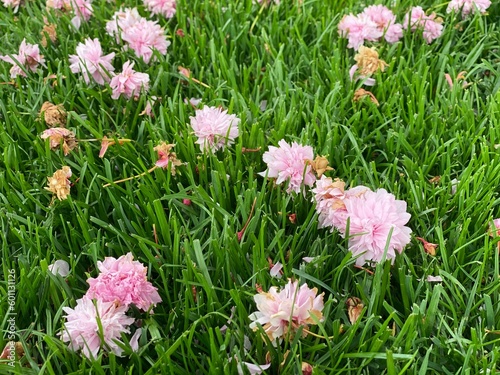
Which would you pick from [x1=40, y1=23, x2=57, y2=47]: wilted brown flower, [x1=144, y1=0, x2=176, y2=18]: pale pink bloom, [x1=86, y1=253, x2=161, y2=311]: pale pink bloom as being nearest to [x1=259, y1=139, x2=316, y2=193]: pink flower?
[x1=86, y1=253, x2=161, y2=311]: pale pink bloom

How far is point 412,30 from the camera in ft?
7.07

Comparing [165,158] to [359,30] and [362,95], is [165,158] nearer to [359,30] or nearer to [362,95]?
[362,95]

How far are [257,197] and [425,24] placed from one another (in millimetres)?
1087

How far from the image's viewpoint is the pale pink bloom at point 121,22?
6.73ft

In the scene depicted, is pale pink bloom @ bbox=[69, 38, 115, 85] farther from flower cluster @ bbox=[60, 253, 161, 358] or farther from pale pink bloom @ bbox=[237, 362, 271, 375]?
pale pink bloom @ bbox=[237, 362, 271, 375]

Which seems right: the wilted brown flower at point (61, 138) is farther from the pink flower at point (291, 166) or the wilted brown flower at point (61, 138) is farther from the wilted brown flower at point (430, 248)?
the wilted brown flower at point (430, 248)

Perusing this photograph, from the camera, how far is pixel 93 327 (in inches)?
45.3

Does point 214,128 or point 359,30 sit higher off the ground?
point 359,30

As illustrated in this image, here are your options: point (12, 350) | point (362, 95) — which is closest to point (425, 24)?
point (362, 95)

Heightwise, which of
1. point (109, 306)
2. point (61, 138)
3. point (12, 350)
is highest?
point (61, 138)

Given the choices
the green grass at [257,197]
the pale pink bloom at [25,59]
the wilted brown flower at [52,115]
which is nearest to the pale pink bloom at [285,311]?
the green grass at [257,197]

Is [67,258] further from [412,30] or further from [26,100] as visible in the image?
[412,30]

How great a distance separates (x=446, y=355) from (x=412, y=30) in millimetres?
1353

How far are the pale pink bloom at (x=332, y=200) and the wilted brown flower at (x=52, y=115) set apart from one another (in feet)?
2.73
